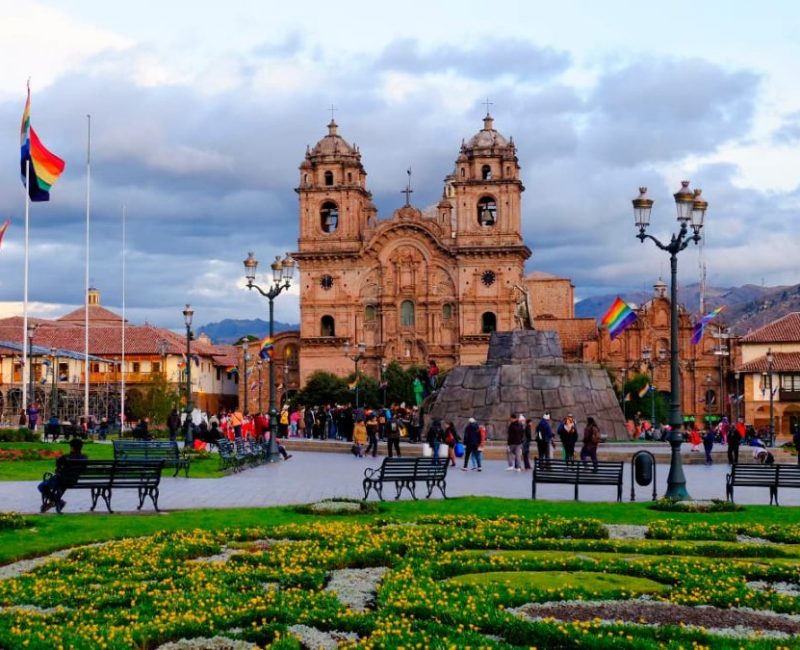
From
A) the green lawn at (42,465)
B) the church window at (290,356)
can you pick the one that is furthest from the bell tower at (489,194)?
the green lawn at (42,465)

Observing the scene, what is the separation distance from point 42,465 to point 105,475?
412 inches

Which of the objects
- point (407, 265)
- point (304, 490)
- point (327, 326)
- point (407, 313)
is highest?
point (407, 265)

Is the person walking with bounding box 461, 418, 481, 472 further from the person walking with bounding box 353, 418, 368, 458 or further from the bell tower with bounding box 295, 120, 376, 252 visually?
the bell tower with bounding box 295, 120, 376, 252

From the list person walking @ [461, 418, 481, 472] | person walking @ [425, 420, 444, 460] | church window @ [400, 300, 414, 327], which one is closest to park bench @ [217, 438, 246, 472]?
person walking @ [425, 420, 444, 460]

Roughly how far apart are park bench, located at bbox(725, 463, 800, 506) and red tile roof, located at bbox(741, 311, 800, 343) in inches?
2309

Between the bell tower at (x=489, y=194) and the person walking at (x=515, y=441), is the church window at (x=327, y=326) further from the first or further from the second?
the person walking at (x=515, y=441)

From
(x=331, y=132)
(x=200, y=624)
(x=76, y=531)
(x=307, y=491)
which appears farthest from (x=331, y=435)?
(x=331, y=132)

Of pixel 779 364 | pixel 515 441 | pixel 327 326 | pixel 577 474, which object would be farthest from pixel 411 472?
pixel 327 326

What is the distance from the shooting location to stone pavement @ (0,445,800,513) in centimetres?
1831

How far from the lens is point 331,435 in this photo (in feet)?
153

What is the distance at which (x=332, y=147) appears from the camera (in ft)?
282

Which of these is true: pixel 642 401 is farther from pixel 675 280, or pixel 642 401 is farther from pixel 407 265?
pixel 675 280

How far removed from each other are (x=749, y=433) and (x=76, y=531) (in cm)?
3691

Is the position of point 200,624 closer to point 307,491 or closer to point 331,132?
point 307,491
